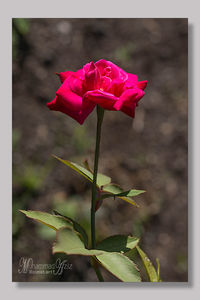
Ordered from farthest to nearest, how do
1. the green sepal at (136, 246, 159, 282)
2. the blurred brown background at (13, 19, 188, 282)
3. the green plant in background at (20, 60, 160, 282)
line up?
the blurred brown background at (13, 19, 188, 282) → the green sepal at (136, 246, 159, 282) → the green plant in background at (20, 60, 160, 282)

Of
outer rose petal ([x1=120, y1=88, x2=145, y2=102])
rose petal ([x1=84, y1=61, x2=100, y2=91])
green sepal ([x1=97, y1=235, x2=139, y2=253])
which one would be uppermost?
rose petal ([x1=84, y1=61, x2=100, y2=91])

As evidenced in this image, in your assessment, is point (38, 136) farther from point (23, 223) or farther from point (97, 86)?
point (97, 86)

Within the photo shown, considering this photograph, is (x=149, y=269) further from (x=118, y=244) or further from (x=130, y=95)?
(x=130, y=95)

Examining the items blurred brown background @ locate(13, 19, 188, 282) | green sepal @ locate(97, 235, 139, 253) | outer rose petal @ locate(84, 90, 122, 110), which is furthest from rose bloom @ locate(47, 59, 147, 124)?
blurred brown background @ locate(13, 19, 188, 282)

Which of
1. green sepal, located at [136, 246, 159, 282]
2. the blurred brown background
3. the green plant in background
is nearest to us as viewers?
the green plant in background

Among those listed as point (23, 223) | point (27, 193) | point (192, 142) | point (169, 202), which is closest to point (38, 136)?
point (27, 193)

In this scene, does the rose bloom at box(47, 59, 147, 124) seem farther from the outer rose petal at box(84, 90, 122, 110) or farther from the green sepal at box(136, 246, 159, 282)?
the green sepal at box(136, 246, 159, 282)
